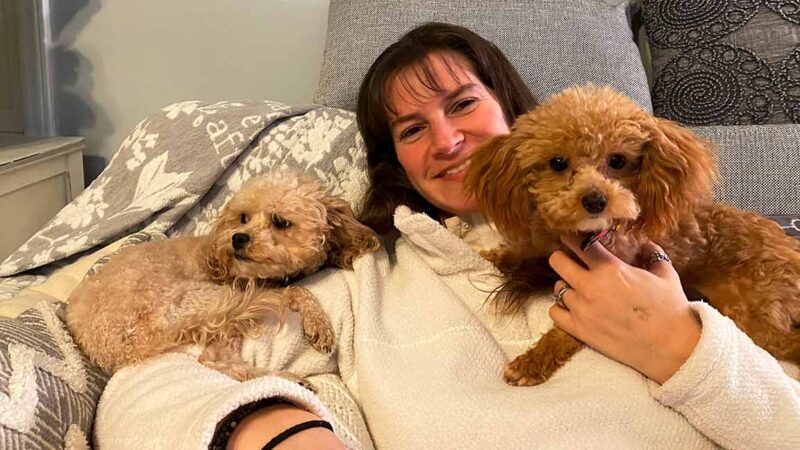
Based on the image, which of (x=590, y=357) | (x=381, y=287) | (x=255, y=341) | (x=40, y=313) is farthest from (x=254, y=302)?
(x=590, y=357)

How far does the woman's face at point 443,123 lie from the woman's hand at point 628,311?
1.06 ft

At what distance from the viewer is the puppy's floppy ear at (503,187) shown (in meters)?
1.04

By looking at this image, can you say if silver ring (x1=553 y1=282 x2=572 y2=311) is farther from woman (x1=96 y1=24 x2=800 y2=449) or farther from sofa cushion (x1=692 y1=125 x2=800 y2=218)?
sofa cushion (x1=692 y1=125 x2=800 y2=218)

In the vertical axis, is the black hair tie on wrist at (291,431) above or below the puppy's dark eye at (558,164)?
below

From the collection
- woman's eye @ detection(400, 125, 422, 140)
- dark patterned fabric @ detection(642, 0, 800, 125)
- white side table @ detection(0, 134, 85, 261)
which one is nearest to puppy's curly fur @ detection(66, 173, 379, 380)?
woman's eye @ detection(400, 125, 422, 140)

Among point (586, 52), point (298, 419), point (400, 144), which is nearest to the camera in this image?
point (298, 419)

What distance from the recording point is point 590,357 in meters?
1.06

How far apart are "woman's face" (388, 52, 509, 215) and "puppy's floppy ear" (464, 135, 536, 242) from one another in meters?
0.21

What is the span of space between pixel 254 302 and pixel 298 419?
1.40ft

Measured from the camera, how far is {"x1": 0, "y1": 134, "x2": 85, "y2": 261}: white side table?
1878mm

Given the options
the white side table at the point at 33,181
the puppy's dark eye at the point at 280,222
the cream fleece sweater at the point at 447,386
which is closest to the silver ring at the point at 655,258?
the cream fleece sweater at the point at 447,386

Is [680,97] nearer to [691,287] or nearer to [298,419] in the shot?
[691,287]

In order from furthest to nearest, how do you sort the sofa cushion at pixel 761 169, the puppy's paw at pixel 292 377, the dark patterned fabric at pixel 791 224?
the sofa cushion at pixel 761 169 → the dark patterned fabric at pixel 791 224 → the puppy's paw at pixel 292 377

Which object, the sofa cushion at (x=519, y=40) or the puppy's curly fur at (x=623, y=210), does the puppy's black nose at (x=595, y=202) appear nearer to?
the puppy's curly fur at (x=623, y=210)
